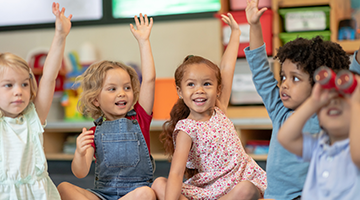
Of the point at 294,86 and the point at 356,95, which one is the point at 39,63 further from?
the point at 356,95

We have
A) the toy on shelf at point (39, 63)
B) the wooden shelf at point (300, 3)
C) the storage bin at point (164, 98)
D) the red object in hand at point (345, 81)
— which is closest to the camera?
the red object in hand at point (345, 81)

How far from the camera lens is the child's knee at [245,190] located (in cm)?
112

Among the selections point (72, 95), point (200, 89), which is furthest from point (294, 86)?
point (72, 95)

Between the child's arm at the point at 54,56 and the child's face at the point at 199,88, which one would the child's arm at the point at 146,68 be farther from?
the child's arm at the point at 54,56

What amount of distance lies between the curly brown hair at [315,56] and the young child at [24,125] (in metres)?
0.72

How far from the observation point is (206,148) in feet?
3.98

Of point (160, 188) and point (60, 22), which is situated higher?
point (60, 22)

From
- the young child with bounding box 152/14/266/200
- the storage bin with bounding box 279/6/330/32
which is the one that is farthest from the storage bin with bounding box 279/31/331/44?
the young child with bounding box 152/14/266/200

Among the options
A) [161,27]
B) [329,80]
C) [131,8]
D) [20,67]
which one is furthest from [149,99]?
[131,8]

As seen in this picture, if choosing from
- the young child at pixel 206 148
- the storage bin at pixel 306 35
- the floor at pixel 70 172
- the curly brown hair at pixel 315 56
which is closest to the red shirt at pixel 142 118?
the young child at pixel 206 148

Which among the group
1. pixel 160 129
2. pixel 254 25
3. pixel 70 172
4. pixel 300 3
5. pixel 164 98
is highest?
pixel 300 3

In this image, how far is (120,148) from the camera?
1.32 metres

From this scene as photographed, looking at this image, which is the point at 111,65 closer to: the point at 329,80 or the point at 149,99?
the point at 149,99

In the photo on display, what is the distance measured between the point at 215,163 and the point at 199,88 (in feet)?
0.85
